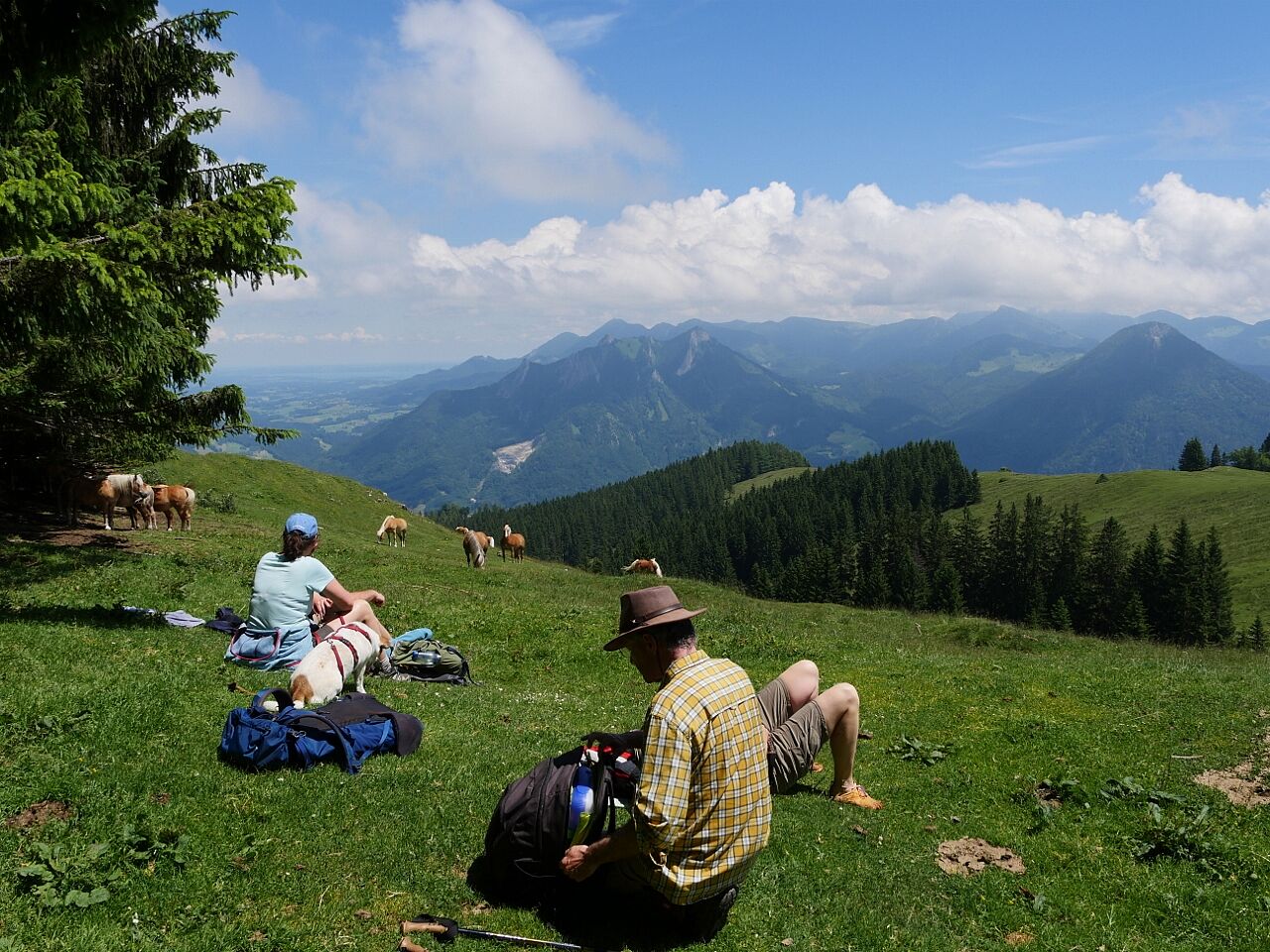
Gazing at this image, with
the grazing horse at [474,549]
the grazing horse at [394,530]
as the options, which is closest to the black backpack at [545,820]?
the grazing horse at [474,549]

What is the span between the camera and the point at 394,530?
5003 cm

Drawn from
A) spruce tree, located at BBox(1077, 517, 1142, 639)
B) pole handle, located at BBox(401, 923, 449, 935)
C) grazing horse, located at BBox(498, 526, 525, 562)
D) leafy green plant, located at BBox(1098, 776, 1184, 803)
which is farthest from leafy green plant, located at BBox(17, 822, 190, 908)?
spruce tree, located at BBox(1077, 517, 1142, 639)

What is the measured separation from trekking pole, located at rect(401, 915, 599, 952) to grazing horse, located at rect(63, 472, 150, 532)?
1080 inches

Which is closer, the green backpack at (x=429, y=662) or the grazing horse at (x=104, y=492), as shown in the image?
the green backpack at (x=429, y=662)

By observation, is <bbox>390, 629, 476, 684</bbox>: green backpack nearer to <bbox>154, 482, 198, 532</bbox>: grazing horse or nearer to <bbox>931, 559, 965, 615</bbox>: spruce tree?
<bbox>154, 482, 198, 532</bbox>: grazing horse

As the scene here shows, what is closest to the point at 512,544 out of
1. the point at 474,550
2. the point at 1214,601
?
the point at 474,550

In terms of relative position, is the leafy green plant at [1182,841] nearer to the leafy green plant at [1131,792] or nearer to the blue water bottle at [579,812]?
the leafy green plant at [1131,792]

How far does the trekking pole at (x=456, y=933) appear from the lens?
225 inches

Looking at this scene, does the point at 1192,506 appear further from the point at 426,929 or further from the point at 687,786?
the point at 426,929

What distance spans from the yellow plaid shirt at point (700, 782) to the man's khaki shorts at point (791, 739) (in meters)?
2.33

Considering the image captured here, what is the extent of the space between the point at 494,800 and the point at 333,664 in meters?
3.69

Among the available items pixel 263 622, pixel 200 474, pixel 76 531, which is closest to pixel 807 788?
pixel 263 622

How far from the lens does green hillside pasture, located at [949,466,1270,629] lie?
95400 millimetres

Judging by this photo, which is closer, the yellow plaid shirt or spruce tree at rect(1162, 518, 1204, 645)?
the yellow plaid shirt
